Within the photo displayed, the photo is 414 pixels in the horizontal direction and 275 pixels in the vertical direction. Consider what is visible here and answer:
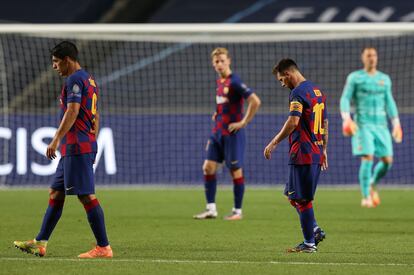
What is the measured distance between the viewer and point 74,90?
7.60 meters

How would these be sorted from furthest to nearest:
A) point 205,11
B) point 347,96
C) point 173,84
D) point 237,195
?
point 205,11
point 173,84
point 347,96
point 237,195

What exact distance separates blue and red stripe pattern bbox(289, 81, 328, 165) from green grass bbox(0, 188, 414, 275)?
2.64ft

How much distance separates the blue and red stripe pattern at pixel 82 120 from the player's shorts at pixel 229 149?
14.5ft

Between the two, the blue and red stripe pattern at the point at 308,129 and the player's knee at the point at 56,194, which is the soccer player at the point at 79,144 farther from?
the blue and red stripe pattern at the point at 308,129

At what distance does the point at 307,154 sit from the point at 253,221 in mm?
3458

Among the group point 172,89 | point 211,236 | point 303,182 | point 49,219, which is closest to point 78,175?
point 49,219

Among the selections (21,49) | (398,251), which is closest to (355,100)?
(398,251)

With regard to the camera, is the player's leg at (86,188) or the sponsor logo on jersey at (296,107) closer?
the player's leg at (86,188)

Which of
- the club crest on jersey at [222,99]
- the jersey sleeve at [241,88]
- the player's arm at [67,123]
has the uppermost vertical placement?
the jersey sleeve at [241,88]

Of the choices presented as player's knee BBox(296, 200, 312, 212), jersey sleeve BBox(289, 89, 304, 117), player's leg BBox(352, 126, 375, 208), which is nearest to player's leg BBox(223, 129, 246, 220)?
player's leg BBox(352, 126, 375, 208)

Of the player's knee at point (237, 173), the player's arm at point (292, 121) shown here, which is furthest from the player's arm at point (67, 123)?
the player's knee at point (237, 173)

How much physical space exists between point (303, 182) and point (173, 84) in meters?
13.1

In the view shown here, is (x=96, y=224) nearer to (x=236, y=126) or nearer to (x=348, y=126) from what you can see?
(x=236, y=126)

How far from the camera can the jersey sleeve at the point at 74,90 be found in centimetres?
759
